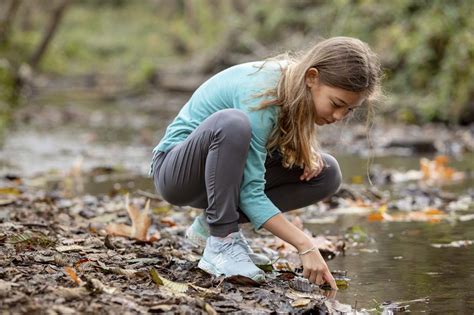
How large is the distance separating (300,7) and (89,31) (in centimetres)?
1648

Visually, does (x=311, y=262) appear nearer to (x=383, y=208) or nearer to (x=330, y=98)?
(x=330, y=98)

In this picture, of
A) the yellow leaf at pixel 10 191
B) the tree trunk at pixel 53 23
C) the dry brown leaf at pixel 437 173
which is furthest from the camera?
the tree trunk at pixel 53 23

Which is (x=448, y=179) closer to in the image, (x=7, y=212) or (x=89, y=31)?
(x=7, y=212)

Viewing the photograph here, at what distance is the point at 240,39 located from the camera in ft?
54.2

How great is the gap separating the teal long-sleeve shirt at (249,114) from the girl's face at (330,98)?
15 centimetres

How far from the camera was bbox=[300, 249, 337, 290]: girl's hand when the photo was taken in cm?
284

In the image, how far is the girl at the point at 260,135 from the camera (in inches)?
114

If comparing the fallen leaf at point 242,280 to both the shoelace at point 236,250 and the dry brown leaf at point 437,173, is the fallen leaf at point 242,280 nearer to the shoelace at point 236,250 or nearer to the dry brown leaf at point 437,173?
the shoelace at point 236,250

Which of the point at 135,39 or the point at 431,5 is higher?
the point at 431,5

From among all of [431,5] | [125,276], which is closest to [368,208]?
[125,276]

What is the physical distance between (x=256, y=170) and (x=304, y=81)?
387 millimetres

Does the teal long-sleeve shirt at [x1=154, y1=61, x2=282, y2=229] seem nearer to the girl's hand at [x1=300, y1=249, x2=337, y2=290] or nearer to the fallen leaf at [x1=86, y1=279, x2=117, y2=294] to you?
the girl's hand at [x1=300, y1=249, x2=337, y2=290]

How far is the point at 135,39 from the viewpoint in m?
30.7

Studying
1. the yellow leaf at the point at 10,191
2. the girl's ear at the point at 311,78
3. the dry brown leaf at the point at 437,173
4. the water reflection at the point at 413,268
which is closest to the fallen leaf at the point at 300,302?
the water reflection at the point at 413,268
